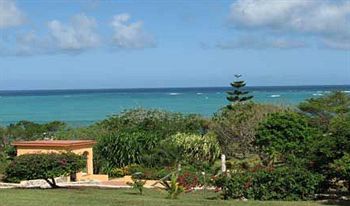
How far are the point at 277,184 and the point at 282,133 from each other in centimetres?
844

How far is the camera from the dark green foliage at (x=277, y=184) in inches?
672

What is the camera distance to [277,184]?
17062 mm

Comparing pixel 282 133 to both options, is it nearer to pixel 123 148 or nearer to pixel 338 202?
pixel 123 148

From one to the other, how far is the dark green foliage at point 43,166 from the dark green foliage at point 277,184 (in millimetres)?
5070

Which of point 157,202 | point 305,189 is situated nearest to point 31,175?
point 157,202

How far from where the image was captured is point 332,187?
17.7 metres

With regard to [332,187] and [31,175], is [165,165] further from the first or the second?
[332,187]

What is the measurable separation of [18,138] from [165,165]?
10.6 m

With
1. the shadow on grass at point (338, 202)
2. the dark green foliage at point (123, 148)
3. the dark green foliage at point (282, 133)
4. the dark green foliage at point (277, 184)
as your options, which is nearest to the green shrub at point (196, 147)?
the dark green foliage at point (123, 148)

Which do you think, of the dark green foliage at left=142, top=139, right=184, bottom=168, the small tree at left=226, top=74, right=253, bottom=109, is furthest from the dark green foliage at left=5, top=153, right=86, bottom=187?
the small tree at left=226, top=74, right=253, bottom=109

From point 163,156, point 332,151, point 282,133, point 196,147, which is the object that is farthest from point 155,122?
point 332,151

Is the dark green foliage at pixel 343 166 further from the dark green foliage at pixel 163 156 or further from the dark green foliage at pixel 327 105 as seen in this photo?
the dark green foliage at pixel 327 105

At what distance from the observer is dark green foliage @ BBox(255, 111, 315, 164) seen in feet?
81.8

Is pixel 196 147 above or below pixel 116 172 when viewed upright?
above
